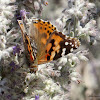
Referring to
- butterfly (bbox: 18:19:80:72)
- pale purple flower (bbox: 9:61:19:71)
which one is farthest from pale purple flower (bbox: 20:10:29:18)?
pale purple flower (bbox: 9:61:19:71)

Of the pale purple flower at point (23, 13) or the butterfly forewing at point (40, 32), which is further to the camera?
the pale purple flower at point (23, 13)

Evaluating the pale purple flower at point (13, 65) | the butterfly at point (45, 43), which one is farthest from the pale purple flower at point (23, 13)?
the pale purple flower at point (13, 65)

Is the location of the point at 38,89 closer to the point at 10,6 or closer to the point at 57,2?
the point at 10,6

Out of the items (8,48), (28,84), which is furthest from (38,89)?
A: (8,48)

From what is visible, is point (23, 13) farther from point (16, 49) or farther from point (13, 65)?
A: point (13, 65)

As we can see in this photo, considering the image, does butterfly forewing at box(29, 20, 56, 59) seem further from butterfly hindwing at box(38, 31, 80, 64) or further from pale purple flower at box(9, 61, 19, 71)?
pale purple flower at box(9, 61, 19, 71)

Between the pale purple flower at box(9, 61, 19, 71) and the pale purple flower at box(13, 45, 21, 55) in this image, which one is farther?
the pale purple flower at box(9, 61, 19, 71)

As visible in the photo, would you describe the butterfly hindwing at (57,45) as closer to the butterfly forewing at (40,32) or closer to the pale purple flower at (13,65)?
the butterfly forewing at (40,32)

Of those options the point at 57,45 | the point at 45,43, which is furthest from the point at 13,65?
the point at 57,45
